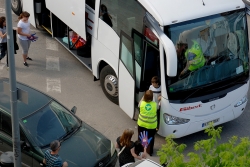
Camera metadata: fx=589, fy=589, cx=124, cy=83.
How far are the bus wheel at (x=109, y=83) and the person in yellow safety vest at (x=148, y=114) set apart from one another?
1.78 metres

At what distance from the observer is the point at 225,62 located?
11914 millimetres

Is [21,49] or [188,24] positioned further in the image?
[21,49]

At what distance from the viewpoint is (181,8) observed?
37.1 feet

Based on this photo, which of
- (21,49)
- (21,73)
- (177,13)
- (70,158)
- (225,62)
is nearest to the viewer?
(70,158)

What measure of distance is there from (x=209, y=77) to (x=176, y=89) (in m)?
0.78

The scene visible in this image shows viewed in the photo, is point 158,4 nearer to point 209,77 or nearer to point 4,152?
point 209,77

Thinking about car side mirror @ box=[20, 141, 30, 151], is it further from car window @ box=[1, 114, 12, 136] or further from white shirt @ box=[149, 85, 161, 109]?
white shirt @ box=[149, 85, 161, 109]

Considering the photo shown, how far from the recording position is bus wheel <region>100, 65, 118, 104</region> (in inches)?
516

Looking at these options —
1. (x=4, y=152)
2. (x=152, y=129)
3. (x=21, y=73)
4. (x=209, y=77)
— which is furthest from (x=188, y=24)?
(x=21, y=73)

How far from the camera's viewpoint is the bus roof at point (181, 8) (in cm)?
1109

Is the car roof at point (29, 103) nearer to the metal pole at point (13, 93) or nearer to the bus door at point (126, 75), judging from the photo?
the metal pole at point (13, 93)

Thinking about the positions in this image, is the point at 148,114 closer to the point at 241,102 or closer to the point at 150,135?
the point at 150,135

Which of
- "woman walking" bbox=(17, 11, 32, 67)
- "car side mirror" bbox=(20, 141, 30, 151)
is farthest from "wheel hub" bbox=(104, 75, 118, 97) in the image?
"car side mirror" bbox=(20, 141, 30, 151)

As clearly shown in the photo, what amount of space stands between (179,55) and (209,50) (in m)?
0.76
